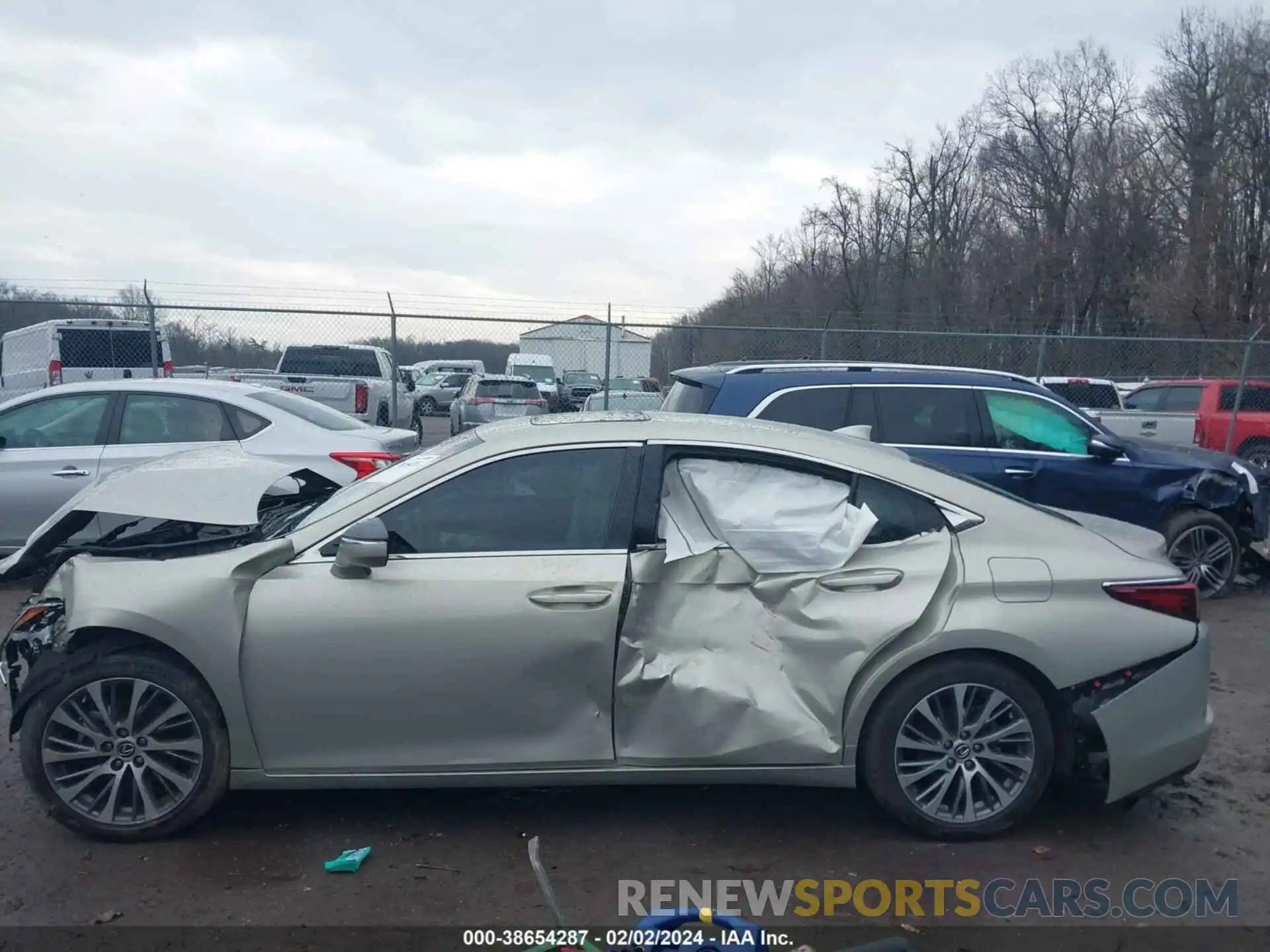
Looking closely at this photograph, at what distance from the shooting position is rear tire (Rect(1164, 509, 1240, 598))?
8195mm

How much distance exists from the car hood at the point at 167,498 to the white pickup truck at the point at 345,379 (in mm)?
7596

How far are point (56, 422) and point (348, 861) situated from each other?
19.4 ft

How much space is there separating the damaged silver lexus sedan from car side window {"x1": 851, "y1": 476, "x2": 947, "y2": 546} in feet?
0.16

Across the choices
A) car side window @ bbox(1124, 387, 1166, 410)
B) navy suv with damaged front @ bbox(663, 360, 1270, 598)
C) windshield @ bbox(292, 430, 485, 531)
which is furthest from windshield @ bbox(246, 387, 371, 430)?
car side window @ bbox(1124, 387, 1166, 410)

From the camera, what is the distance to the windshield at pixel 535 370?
90.1 ft

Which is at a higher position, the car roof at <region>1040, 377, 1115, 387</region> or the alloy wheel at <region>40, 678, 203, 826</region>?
the car roof at <region>1040, 377, 1115, 387</region>

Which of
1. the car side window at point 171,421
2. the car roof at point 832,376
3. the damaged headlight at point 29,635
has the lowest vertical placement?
→ the damaged headlight at point 29,635

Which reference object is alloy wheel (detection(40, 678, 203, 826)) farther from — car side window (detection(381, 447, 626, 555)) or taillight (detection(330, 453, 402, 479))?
taillight (detection(330, 453, 402, 479))

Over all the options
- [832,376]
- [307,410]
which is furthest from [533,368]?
[832,376]

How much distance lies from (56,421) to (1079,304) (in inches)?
1550

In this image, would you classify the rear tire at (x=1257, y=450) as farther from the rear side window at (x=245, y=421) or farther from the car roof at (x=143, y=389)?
the car roof at (x=143, y=389)

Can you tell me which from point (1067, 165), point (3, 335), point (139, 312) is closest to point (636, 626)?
point (139, 312)

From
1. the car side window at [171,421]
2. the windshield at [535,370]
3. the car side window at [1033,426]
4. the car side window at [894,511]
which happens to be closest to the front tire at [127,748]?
the car side window at [894,511]

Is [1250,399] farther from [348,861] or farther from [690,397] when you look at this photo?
[348,861]
